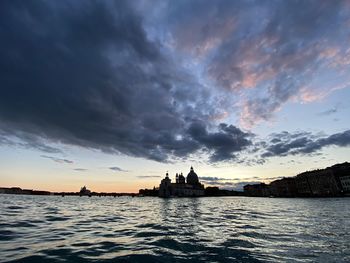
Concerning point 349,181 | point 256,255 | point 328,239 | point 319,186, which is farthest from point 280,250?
point 319,186

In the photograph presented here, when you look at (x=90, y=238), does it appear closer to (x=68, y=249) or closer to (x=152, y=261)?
(x=68, y=249)

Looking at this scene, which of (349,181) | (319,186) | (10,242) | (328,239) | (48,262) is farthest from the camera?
(319,186)

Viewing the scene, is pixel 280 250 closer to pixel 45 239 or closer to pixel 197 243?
pixel 197 243

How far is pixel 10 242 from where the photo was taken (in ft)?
33.9

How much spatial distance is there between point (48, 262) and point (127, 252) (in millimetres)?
2863

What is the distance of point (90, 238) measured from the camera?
12.0 m

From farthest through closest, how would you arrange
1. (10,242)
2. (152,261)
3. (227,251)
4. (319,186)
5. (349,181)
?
(319,186) < (349,181) < (10,242) < (227,251) < (152,261)

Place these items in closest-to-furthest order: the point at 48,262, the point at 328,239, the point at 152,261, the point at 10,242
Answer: the point at 48,262, the point at 152,261, the point at 10,242, the point at 328,239

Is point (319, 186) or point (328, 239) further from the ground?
point (319, 186)

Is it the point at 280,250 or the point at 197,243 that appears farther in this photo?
the point at 197,243

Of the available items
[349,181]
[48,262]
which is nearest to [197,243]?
[48,262]

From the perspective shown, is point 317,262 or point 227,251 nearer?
point 317,262

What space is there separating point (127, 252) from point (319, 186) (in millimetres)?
175008

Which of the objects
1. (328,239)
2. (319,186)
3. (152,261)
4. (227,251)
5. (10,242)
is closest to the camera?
(152,261)
